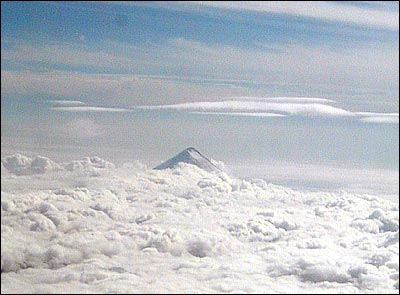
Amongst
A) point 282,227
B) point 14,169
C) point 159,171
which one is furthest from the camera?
point 282,227

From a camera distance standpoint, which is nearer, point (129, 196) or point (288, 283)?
point (129, 196)

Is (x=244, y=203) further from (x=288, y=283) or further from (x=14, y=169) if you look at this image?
(x=14, y=169)

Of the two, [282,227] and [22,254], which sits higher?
[282,227]

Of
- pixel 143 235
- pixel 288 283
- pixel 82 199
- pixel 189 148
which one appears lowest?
pixel 288 283

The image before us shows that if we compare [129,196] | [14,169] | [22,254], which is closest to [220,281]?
[129,196]

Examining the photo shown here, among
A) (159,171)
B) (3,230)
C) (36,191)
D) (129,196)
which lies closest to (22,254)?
(3,230)

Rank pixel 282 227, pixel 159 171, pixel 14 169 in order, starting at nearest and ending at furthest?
pixel 14 169
pixel 159 171
pixel 282 227

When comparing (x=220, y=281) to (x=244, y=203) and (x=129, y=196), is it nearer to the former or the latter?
(x=244, y=203)
